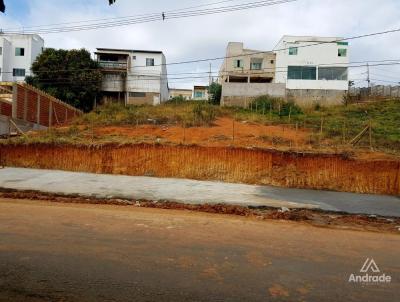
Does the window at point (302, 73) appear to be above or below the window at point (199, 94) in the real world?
below

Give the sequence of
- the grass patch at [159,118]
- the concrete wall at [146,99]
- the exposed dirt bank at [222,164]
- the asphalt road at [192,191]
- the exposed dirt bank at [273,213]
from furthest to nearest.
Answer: the concrete wall at [146,99] → the grass patch at [159,118] → the exposed dirt bank at [222,164] → the asphalt road at [192,191] → the exposed dirt bank at [273,213]

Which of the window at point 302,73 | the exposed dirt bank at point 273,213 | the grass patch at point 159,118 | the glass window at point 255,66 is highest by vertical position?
the glass window at point 255,66

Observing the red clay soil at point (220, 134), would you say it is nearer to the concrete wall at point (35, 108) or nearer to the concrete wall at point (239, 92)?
the concrete wall at point (35, 108)

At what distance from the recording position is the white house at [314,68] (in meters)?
39.7

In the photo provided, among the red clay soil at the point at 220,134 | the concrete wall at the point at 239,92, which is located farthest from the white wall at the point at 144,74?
the red clay soil at the point at 220,134

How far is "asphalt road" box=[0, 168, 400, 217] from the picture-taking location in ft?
37.5

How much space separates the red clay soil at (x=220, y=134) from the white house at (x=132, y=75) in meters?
21.4

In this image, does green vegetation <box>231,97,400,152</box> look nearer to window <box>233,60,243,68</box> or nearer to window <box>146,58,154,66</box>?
window <box>233,60,243,68</box>

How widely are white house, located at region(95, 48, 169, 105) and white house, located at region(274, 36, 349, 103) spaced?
1533 cm

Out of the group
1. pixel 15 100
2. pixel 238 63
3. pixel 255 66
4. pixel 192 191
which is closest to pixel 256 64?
pixel 255 66

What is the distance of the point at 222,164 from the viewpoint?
16.5 metres

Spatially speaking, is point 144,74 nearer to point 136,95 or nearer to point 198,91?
point 136,95

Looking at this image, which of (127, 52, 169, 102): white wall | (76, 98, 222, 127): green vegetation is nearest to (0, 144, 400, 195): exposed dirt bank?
(76, 98, 222, 127): green vegetation

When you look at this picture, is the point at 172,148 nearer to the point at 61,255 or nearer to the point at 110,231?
the point at 110,231
